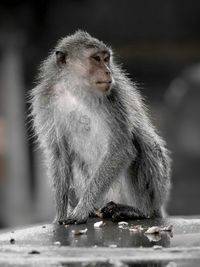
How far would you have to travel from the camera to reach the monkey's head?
1231 centimetres

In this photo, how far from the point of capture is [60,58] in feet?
41.5

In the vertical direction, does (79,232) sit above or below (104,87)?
below

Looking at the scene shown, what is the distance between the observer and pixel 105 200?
1282cm

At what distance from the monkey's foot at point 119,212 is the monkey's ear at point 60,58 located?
172cm

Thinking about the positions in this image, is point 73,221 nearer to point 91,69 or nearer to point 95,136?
point 95,136

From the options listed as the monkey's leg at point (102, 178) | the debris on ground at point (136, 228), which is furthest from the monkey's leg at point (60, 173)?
the debris on ground at point (136, 228)

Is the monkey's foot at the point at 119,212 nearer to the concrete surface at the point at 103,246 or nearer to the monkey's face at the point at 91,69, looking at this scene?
the concrete surface at the point at 103,246

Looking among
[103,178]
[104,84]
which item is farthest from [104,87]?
[103,178]

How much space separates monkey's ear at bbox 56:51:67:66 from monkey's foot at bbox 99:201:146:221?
1719mm

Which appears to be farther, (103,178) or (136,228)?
(103,178)

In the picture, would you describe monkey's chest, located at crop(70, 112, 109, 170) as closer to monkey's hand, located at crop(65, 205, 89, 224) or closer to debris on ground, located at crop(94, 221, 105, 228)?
monkey's hand, located at crop(65, 205, 89, 224)

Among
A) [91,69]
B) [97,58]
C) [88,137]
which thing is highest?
[97,58]

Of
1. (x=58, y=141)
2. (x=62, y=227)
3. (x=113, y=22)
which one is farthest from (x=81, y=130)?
(x=113, y=22)

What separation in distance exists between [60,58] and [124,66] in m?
11.8
